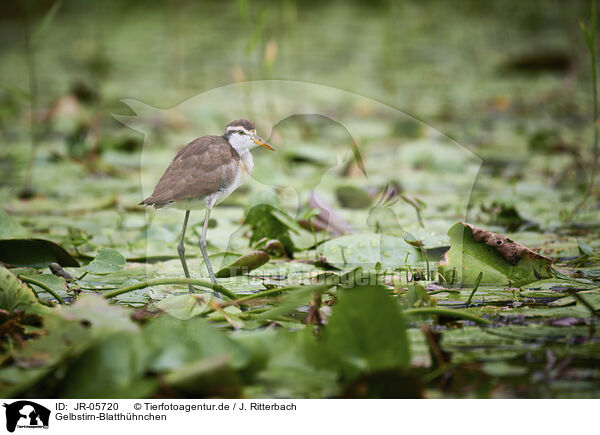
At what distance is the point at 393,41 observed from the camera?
554cm

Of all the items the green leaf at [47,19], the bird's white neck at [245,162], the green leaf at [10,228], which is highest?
the green leaf at [47,19]

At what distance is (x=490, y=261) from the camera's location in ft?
5.96

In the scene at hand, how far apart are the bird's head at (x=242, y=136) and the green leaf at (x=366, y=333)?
60cm

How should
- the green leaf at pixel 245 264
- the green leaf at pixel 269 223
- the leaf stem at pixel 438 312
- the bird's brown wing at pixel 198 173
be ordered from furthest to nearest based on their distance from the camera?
the green leaf at pixel 269 223 → the green leaf at pixel 245 264 → the bird's brown wing at pixel 198 173 → the leaf stem at pixel 438 312

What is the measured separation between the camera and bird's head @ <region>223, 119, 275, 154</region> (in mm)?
1749

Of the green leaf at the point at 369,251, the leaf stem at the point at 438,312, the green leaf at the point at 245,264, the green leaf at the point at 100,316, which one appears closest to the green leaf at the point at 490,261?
the green leaf at the point at 369,251

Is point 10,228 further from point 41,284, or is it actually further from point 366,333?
point 366,333

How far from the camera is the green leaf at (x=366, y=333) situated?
1260 mm

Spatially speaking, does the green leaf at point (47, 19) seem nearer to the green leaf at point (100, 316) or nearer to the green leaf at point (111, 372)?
the green leaf at point (100, 316)

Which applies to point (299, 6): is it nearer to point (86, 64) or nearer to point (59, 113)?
point (86, 64)

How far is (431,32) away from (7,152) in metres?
3.84

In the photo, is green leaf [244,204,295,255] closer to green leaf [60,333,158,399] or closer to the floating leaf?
the floating leaf

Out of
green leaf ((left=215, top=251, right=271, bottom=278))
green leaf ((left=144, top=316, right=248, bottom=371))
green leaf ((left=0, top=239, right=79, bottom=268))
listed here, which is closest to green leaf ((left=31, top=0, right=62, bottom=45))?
green leaf ((left=0, top=239, right=79, bottom=268))
